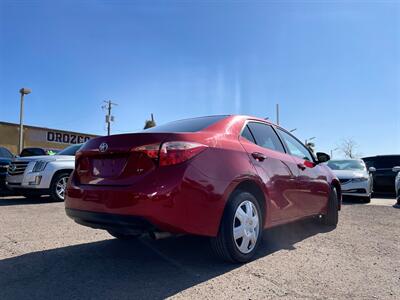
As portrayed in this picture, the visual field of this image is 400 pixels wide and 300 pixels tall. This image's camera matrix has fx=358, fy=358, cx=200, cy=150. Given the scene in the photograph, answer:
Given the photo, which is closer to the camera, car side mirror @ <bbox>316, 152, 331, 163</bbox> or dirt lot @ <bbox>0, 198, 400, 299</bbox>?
dirt lot @ <bbox>0, 198, 400, 299</bbox>

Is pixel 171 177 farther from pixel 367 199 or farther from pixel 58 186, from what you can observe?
pixel 367 199

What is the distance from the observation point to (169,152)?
9.71 ft

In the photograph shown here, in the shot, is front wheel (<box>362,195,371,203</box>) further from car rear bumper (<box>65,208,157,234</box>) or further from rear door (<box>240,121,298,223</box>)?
car rear bumper (<box>65,208,157,234</box>)

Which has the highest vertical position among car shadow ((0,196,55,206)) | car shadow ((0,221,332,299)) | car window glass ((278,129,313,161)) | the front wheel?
car window glass ((278,129,313,161))

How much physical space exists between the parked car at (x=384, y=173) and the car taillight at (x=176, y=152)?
37.7ft

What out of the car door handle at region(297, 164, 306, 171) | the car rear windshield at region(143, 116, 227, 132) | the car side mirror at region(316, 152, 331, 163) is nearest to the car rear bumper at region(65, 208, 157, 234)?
the car rear windshield at region(143, 116, 227, 132)

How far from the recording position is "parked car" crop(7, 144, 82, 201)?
27.4 ft

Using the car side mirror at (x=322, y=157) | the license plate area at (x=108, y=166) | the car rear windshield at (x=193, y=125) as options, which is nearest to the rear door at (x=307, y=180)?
the car side mirror at (x=322, y=157)

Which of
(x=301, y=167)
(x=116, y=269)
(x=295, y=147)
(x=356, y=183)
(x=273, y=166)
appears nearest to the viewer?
(x=116, y=269)

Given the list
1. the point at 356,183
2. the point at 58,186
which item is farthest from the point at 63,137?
the point at 356,183

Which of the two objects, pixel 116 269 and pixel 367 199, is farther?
pixel 367 199

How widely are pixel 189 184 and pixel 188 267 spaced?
0.94 m

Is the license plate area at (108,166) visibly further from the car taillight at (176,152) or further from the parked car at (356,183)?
the parked car at (356,183)

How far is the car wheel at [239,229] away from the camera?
3.27 meters
